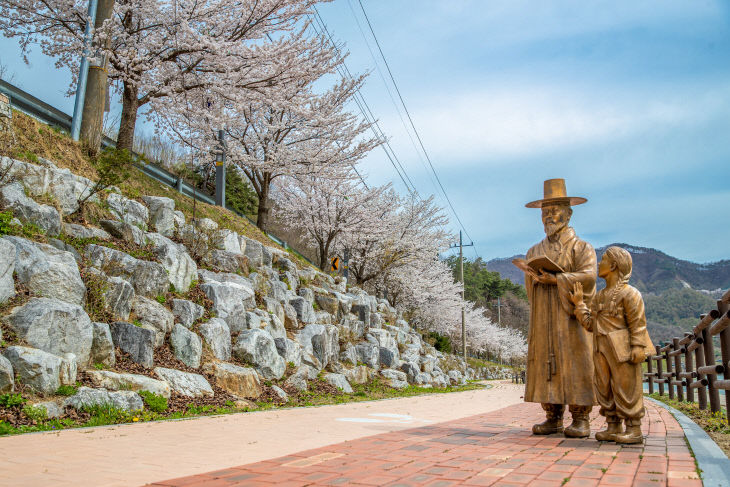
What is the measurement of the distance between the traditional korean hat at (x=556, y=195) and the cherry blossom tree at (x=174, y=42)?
8.94 m

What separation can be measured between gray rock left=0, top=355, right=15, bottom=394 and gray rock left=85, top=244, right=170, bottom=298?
294 cm

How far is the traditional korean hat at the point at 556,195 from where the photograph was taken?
6125 millimetres

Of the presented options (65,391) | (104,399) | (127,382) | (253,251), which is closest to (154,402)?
(127,382)

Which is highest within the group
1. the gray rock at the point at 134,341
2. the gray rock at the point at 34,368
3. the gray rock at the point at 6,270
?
the gray rock at the point at 6,270

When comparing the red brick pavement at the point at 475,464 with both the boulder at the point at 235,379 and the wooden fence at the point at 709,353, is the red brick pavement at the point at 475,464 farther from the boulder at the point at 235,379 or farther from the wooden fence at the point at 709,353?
the boulder at the point at 235,379

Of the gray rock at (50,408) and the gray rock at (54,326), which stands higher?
the gray rock at (54,326)

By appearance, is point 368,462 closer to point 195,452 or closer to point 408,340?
point 195,452

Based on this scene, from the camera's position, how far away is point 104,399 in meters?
6.81

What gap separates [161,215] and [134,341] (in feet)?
14.4

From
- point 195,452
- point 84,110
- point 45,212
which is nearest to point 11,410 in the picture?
point 195,452

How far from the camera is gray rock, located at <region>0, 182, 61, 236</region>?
8328mm

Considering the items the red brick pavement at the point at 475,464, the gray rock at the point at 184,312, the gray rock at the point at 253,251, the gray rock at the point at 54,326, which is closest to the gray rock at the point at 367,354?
the gray rock at the point at 253,251

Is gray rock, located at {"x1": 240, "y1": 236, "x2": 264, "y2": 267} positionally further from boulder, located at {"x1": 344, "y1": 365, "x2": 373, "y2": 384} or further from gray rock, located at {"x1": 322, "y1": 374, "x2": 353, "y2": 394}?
boulder, located at {"x1": 344, "y1": 365, "x2": 373, "y2": 384}

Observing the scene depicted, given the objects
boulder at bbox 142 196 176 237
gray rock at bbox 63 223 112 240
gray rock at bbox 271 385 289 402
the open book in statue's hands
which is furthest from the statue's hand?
boulder at bbox 142 196 176 237
